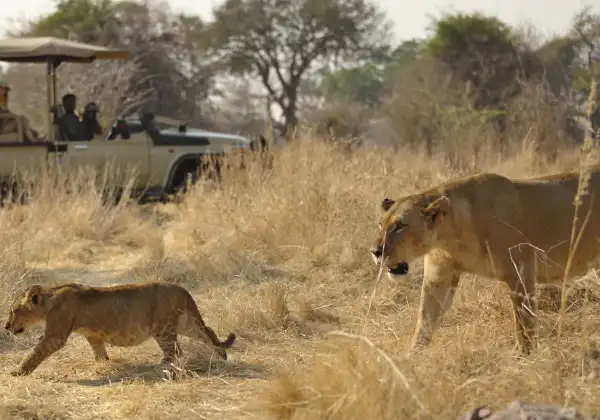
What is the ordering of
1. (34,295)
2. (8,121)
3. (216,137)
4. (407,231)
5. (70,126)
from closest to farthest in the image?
(407,231) → (34,295) → (8,121) → (70,126) → (216,137)

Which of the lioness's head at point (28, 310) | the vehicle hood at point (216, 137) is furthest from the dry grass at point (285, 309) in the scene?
the vehicle hood at point (216, 137)

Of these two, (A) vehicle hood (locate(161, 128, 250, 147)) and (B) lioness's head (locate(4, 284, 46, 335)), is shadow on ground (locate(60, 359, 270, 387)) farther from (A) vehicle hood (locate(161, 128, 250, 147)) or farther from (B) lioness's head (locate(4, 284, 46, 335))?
(A) vehicle hood (locate(161, 128, 250, 147))

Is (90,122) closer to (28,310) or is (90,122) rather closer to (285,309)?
(285,309)

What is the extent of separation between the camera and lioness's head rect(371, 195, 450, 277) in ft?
17.0

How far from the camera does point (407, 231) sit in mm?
5191

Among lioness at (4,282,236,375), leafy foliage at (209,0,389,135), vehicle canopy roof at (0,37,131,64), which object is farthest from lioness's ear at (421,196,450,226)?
leafy foliage at (209,0,389,135)

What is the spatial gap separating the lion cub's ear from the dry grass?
41 cm

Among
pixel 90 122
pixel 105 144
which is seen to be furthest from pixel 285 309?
pixel 90 122

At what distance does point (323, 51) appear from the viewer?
35562 mm

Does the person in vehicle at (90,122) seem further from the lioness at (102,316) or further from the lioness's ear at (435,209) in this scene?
the lioness's ear at (435,209)

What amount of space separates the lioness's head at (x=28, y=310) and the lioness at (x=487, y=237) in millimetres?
1879

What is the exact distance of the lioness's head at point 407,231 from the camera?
5176 millimetres

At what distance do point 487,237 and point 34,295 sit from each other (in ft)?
8.23

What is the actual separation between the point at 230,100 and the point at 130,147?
68.9 ft
